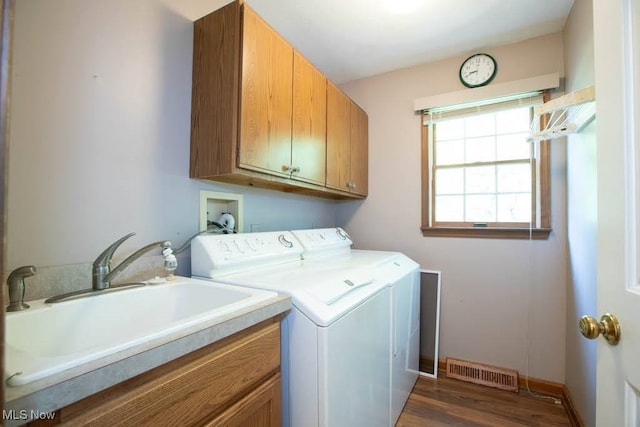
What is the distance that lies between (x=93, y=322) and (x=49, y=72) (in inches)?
34.8

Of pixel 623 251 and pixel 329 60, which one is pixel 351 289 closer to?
pixel 623 251

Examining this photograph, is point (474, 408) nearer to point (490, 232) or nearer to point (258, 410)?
point (490, 232)

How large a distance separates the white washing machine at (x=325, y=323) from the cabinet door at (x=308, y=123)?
0.45 m

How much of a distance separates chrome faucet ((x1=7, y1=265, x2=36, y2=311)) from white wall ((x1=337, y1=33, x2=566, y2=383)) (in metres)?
2.27

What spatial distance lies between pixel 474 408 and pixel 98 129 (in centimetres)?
258

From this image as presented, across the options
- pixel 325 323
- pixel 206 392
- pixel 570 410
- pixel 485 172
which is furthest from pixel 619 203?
pixel 570 410

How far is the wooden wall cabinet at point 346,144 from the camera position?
206cm

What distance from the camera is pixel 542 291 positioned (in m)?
2.03

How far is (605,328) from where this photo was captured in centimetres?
65

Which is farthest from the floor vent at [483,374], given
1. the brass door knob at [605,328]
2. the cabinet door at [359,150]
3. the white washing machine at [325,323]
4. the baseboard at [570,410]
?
the brass door knob at [605,328]

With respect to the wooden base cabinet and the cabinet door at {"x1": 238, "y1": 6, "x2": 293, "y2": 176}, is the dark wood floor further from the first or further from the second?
the cabinet door at {"x1": 238, "y1": 6, "x2": 293, "y2": 176}

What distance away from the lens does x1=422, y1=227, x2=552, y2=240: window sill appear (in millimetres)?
2033

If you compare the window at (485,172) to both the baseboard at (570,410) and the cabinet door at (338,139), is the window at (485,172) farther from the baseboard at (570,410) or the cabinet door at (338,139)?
the baseboard at (570,410)

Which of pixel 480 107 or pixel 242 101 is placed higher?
pixel 480 107
